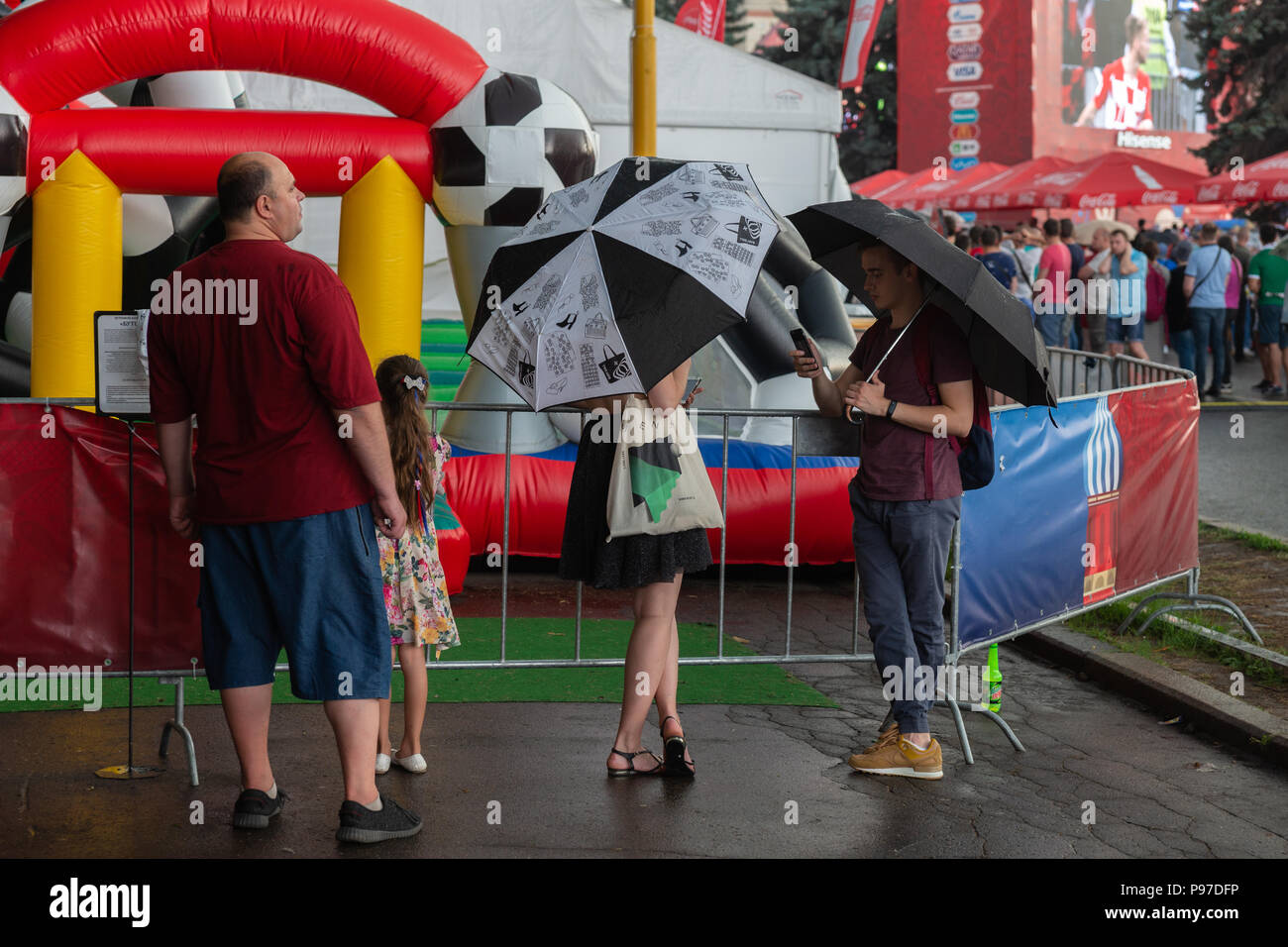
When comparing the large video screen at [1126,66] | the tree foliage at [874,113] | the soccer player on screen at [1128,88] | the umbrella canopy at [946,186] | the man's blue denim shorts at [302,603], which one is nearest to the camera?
the man's blue denim shorts at [302,603]

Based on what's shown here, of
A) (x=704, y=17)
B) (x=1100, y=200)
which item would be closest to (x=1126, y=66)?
(x=1100, y=200)

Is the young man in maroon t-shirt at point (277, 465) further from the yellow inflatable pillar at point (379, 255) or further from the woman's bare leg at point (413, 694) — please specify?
the yellow inflatable pillar at point (379, 255)

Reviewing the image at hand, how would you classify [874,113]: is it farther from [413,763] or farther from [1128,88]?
[413,763]

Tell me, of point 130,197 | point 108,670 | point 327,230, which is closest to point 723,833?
point 108,670

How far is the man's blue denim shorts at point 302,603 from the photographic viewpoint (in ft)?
14.0

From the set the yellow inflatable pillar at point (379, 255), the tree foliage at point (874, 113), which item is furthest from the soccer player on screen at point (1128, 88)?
the yellow inflatable pillar at point (379, 255)

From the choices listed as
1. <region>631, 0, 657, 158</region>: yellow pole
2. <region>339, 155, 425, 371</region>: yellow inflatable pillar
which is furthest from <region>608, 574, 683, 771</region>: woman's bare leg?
<region>631, 0, 657, 158</region>: yellow pole

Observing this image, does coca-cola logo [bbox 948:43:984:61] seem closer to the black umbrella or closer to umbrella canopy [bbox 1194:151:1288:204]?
umbrella canopy [bbox 1194:151:1288:204]

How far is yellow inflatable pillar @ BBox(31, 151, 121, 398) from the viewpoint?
7.42 metres

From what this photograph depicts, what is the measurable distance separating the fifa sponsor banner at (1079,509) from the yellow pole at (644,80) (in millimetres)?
4074

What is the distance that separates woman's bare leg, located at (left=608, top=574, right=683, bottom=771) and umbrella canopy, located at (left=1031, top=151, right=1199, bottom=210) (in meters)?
21.9

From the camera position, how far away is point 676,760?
519cm
